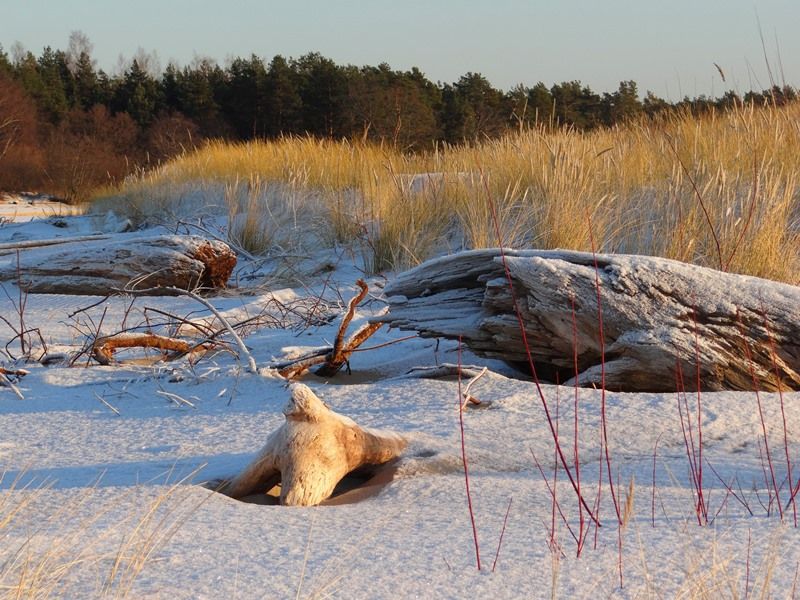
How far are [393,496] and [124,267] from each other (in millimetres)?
4014

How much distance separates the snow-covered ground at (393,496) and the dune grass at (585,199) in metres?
1.03

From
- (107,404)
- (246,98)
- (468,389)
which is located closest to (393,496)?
(468,389)

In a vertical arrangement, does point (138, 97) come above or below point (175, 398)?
above

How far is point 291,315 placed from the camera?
447cm

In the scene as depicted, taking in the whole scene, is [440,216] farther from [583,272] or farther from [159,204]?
[159,204]

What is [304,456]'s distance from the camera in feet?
5.91

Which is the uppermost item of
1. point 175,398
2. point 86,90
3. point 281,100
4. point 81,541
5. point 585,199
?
point 86,90

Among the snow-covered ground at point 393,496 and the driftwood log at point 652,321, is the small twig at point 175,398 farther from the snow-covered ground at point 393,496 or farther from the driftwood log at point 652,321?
the driftwood log at point 652,321

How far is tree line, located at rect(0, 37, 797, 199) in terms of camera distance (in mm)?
15094

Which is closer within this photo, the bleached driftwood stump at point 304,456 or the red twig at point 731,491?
the red twig at point 731,491

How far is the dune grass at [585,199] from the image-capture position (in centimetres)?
411

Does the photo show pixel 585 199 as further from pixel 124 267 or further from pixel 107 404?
pixel 107 404

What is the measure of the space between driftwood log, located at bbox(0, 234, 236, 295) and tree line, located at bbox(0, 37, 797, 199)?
5398 millimetres

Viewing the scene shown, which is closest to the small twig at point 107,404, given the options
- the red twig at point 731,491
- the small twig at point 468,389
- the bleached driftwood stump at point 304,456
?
the bleached driftwood stump at point 304,456
